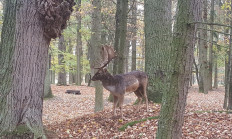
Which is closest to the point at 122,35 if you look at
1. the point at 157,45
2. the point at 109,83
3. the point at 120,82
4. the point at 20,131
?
the point at 157,45

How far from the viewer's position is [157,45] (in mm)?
8609

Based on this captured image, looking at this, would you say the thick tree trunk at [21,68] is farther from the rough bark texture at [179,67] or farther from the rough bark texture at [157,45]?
the rough bark texture at [157,45]

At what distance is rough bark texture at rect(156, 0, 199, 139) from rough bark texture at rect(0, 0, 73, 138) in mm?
2598

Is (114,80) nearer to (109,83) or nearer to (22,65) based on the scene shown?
(109,83)

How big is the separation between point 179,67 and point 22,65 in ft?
9.91

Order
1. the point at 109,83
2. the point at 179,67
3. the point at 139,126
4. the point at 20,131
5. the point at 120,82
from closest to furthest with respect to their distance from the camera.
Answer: the point at 179,67 < the point at 20,131 < the point at 139,126 < the point at 109,83 < the point at 120,82

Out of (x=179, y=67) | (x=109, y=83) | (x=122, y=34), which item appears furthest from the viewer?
(x=122, y=34)

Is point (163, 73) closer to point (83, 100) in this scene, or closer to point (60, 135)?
point (60, 135)

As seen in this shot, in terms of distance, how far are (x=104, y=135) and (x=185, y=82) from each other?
10.7 feet

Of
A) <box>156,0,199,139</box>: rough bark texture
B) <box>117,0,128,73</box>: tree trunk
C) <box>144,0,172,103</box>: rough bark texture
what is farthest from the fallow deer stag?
<box>156,0,199,139</box>: rough bark texture

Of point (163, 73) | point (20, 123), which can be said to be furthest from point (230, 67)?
point (20, 123)

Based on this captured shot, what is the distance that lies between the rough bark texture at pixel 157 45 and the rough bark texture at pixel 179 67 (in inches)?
191

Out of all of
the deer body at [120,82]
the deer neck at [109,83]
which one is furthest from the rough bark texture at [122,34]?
the deer neck at [109,83]

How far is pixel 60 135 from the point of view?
5.94 metres
